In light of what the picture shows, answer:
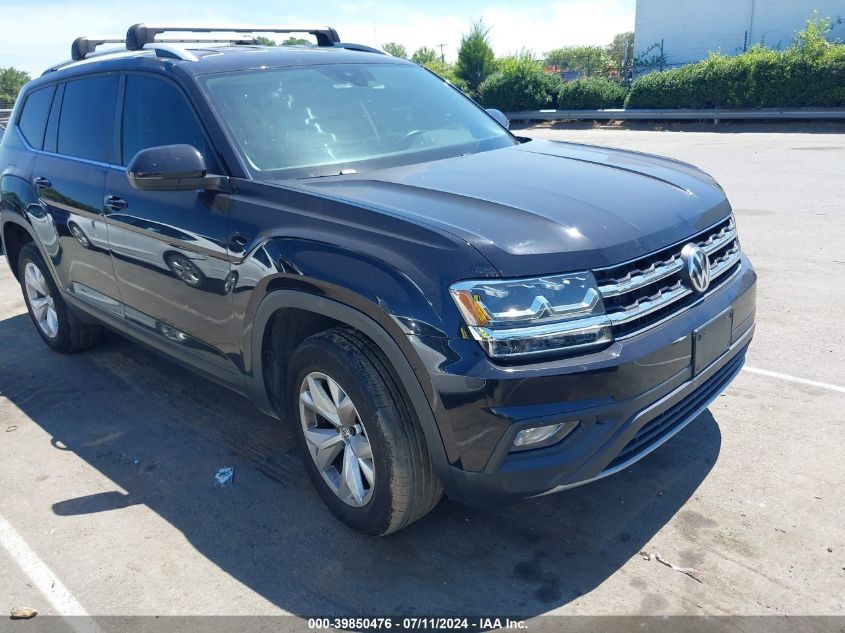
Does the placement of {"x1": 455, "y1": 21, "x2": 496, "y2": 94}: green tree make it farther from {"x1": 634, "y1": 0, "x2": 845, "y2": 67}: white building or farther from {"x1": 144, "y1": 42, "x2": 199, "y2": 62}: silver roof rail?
{"x1": 144, "y1": 42, "x2": 199, "y2": 62}: silver roof rail

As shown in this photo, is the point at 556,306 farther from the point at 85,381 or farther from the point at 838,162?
the point at 838,162

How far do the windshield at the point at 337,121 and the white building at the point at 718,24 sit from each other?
3522 cm

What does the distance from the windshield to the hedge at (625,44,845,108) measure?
20648 millimetres

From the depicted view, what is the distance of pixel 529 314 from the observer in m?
2.56

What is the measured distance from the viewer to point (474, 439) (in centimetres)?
261

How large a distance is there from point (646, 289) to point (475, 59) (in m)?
31.0

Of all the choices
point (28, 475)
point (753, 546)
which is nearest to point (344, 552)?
point (753, 546)

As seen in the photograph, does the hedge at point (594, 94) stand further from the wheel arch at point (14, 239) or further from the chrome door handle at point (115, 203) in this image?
the chrome door handle at point (115, 203)

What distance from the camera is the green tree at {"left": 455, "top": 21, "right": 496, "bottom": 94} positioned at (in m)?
31.7

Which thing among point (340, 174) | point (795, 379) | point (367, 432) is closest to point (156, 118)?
point (340, 174)

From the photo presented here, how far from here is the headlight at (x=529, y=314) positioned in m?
2.55

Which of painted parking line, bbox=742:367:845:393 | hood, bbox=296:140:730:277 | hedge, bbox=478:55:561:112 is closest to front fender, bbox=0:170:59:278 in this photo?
hood, bbox=296:140:730:277

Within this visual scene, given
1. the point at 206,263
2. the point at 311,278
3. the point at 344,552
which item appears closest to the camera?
the point at 311,278

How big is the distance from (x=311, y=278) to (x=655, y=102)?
23.8m
